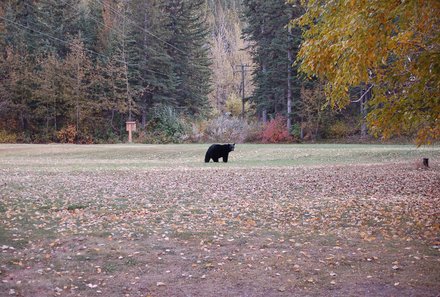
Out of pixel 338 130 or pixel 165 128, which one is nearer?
pixel 338 130

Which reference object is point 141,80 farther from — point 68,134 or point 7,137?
point 7,137

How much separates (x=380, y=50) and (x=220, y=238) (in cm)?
426

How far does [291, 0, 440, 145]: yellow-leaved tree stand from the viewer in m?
7.09

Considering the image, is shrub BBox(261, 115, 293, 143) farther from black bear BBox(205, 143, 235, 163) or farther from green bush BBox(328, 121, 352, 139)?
black bear BBox(205, 143, 235, 163)

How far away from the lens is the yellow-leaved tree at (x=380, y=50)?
709 cm

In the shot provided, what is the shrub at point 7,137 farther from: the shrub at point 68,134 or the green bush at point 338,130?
the green bush at point 338,130

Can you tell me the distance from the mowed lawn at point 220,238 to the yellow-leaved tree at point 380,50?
7.66 ft

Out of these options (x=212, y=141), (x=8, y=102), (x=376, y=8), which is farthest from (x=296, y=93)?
(x=376, y=8)

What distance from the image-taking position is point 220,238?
8023 mm

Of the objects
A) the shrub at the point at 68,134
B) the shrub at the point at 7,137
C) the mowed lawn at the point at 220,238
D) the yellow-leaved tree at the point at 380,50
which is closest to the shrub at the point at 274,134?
the shrub at the point at 68,134

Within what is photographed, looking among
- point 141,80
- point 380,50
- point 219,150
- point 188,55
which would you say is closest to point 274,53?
Result: point 188,55

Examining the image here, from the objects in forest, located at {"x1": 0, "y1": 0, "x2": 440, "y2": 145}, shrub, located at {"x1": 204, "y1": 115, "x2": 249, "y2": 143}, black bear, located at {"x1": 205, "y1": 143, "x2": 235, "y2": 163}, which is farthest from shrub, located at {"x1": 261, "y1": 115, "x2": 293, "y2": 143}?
black bear, located at {"x1": 205, "y1": 143, "x2": 235, "y2": 163}

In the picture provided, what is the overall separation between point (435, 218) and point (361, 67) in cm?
364

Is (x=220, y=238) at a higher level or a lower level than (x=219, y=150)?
lower
